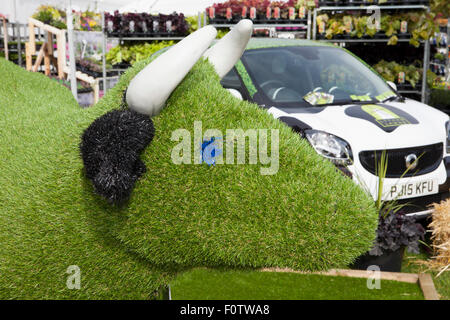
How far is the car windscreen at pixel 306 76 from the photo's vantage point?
3936 mm

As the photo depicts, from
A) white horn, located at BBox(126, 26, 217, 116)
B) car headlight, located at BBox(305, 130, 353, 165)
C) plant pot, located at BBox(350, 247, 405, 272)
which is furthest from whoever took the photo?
plant pot, located at BBox(350, 247, 405, 272)

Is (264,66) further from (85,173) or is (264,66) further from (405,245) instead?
(85,173)

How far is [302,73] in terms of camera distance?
421 cm

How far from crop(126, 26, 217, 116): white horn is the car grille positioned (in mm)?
2181

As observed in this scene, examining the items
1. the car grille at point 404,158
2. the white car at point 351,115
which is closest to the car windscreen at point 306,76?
the white car at point 351,115

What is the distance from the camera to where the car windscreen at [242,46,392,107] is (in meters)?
3.94

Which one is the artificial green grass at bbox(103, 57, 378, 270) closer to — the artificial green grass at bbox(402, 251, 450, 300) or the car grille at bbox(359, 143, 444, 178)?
the car grille at bbox(359, 143, 444, 178)

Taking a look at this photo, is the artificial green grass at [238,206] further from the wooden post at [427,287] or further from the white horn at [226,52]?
the wooden post at [427,287]

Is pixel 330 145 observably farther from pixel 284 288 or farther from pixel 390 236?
pixel 284 288

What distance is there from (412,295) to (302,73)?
205cm

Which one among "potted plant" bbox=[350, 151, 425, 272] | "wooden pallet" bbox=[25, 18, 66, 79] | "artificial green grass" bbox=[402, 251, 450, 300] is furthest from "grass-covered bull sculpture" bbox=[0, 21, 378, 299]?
"wooden pallet" bbox=[25, 18, 66, 79]

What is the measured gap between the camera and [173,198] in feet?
4.66

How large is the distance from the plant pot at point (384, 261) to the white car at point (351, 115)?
35 cm

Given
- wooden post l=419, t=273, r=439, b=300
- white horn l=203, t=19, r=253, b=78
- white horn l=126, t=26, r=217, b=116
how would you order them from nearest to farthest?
white horn l=126, t=26, r=217, b=116 → white horn l=203, t=19, r=253, b=78 → wooden post l=419, t=273, r=439, b=300
